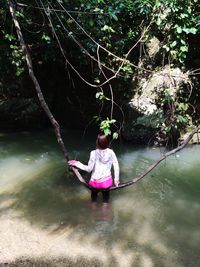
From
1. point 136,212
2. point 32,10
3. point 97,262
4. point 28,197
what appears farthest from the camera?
point 32,10

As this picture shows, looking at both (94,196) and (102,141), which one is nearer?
(102,141)

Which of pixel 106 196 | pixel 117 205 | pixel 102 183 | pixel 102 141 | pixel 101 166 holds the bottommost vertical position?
pixel 117 205

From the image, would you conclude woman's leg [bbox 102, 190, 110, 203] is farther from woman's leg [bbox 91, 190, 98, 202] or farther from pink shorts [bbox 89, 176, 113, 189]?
pink shorts [bbox 89, 176, 113, 189]

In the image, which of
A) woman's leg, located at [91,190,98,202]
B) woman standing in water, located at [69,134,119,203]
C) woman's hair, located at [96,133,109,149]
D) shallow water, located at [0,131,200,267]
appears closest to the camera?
shallow water, located at [0,131,200,267]

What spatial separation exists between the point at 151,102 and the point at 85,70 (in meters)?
1.80

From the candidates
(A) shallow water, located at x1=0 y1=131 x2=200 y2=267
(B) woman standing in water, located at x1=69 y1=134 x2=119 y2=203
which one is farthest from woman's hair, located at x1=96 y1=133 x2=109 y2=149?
(A) shallow water, located at x1=0 y1=131 x2=200 y2=267

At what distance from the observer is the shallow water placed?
4629mm

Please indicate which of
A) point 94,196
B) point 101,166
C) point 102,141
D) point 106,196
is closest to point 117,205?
point 106,196

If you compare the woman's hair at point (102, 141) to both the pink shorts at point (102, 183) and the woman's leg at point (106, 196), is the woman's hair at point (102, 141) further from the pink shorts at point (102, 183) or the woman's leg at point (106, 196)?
the woman's leg at point (106, 196)

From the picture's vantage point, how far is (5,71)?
8.55 metres

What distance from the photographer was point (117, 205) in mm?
5750

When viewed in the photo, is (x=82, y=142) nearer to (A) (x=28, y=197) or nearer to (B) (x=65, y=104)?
(B) (x=65, y=104)

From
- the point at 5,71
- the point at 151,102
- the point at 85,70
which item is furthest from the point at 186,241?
the point at 5,71

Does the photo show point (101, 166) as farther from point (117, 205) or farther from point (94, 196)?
point (117, 205)
